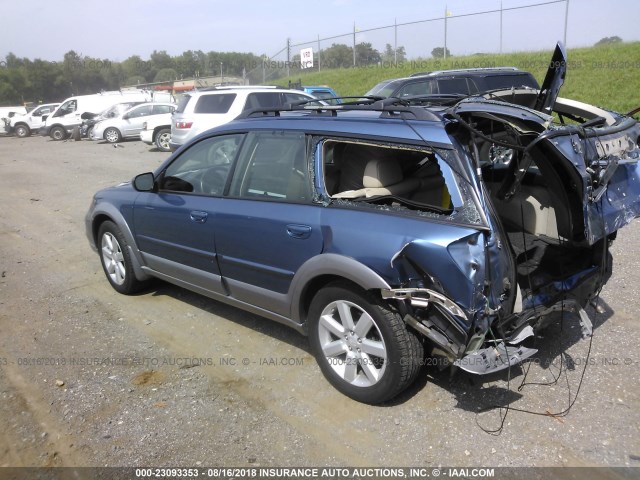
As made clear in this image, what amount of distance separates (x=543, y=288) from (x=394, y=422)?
4.17 ft

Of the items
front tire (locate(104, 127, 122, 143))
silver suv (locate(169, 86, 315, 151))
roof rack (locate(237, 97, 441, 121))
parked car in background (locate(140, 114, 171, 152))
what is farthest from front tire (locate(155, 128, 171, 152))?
roof rack (locate(237, 97, 441, 121))

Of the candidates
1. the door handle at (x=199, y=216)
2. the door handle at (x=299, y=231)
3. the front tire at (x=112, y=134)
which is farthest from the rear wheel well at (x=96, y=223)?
the front tire at (x=112, y=134)

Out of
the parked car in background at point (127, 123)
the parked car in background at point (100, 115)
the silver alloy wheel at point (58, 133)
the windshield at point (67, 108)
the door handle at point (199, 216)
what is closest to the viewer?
the door handle at point (199, 216)

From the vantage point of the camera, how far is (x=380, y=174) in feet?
11.6

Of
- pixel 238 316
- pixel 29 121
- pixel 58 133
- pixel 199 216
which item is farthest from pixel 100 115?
pixel 199 216

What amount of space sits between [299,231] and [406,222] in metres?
0.74

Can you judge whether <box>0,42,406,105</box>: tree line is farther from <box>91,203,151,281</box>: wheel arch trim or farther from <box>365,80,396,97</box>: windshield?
<box>91,203,151,281</box>: wheel arch trim

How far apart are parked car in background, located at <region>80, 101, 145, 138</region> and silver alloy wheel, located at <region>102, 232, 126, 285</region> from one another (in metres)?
18.1

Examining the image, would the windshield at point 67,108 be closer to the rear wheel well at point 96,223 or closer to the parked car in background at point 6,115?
the parked car in background at point 6,115

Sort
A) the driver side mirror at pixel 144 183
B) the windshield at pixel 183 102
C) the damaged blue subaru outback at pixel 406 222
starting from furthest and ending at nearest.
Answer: the windshield at pixel 183 102 < the driver side mirror at pixel 144 183 < the damaged blue subaru outback at pixel 406 222

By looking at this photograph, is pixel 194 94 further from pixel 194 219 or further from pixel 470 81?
pixel 194 219

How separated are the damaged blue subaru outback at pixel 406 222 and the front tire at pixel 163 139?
46.8ft

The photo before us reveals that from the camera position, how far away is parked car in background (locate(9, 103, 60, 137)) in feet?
98.2

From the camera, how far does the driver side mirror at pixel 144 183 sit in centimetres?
457
